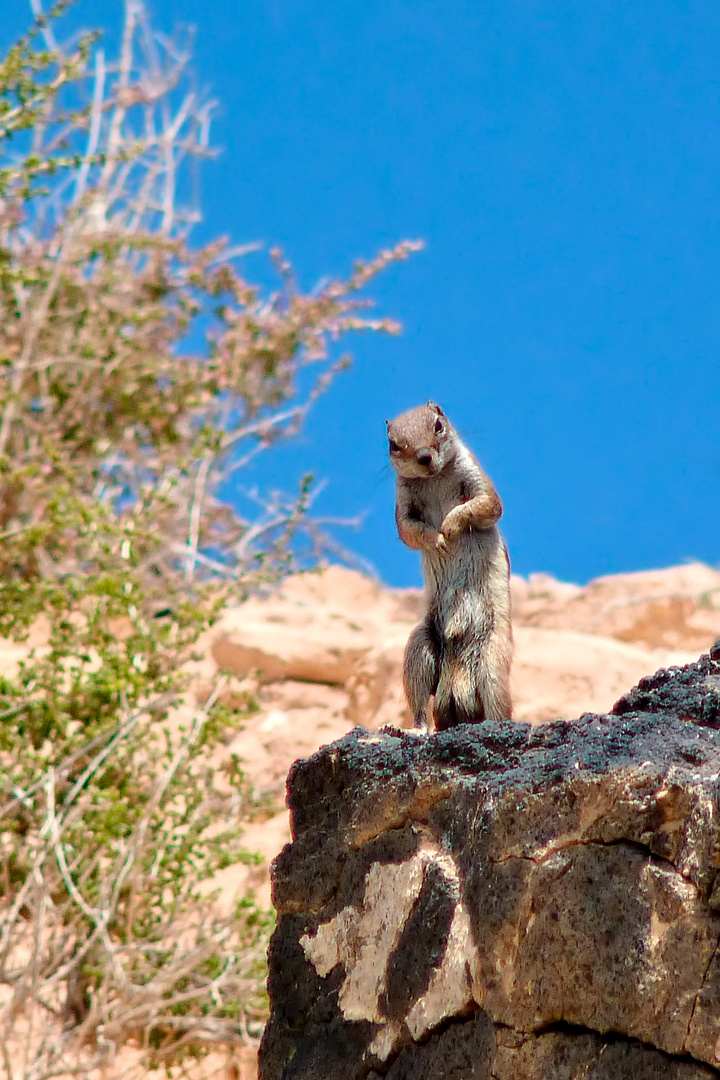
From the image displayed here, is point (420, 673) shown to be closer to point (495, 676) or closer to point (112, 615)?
point (495, 676)

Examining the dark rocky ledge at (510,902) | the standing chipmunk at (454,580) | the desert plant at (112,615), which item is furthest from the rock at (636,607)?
the dark rocky ledge at (510,902)

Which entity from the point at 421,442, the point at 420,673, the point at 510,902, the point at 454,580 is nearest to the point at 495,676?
the point at 420,673

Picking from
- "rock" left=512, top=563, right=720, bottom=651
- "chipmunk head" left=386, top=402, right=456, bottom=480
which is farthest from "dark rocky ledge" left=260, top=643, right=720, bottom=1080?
"rock" left=512, top=563, right=720, bottom=651

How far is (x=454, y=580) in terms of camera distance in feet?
14.8

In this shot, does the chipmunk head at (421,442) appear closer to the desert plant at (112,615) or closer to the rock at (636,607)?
the desert plant at (112,615)

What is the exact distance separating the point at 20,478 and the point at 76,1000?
3636 millimetres

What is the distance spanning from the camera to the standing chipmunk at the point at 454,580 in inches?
173

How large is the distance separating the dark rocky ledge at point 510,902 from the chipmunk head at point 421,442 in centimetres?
134

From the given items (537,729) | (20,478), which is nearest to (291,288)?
(20,478)

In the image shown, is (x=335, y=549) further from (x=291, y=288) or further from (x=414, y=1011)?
(x=414, y=1011)

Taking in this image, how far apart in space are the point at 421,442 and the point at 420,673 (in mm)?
818

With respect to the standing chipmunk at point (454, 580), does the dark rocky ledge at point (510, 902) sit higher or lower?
lower

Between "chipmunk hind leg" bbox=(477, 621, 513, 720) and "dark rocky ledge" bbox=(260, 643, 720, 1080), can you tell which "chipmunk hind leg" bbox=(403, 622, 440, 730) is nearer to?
"chipmunk hind leg" bbox=(477, 621, 513, 720)

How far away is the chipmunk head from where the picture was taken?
174 inches
